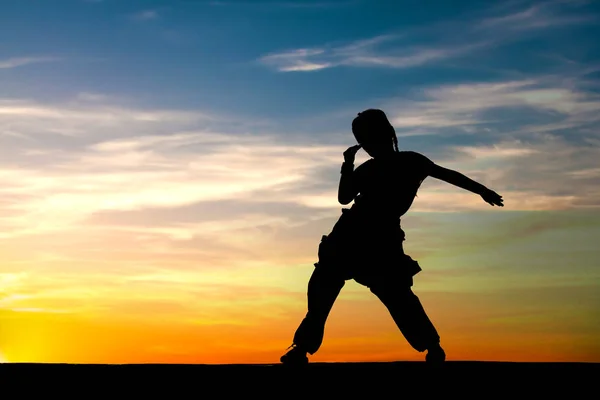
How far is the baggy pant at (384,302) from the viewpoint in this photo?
29.7ft

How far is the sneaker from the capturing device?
9008 mm

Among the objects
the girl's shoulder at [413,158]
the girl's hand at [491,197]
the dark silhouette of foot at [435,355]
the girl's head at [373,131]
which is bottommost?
the dark silhouette of foot at [435,355]

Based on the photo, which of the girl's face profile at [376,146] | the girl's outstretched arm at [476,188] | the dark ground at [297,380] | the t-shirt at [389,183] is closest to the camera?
the dark ground at [297,380]

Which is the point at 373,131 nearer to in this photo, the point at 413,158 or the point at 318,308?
the point at 413,158

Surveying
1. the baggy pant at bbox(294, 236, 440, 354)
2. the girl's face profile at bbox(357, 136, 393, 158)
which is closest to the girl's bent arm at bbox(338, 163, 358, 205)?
the girl's face profile at bbox(357, 136, 393, 158)

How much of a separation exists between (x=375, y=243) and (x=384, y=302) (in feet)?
2.17

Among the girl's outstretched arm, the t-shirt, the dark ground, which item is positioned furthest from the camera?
the t-shirt

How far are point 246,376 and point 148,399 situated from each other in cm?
141

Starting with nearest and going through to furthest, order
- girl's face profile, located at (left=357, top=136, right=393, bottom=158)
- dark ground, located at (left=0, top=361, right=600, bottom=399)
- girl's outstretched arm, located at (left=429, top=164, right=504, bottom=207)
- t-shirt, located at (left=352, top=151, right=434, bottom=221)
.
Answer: dark ground, located at (left=0, top=361, right=600, bottom=399) → girl's outstretched arm, located at (left=429, top=164, right=504, bottom=207) → t-shirt, located at (left=352, top=151, right=434, bottom=221) → girl's face profile, located at (left=357, top=136, right=393, bottom=158)

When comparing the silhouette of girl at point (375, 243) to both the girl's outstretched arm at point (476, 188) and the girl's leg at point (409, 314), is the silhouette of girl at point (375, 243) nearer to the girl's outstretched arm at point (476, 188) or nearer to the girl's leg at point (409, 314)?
the girl's leg at point (409, 314)

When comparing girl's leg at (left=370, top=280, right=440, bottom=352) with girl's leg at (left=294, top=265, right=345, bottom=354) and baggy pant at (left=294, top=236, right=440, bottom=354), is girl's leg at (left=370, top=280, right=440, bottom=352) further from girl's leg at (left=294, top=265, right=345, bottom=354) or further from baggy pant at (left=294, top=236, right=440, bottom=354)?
girl's leg at (left=294, top=265, right=345, bottom=354)

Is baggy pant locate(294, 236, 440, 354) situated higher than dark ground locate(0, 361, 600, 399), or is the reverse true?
baggy pant locate(294, 236, 440, 354)

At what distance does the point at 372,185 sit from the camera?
8.90m

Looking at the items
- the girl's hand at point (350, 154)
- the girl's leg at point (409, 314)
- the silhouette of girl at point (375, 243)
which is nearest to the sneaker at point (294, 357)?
the silhouette of girl at point (375, 243)
